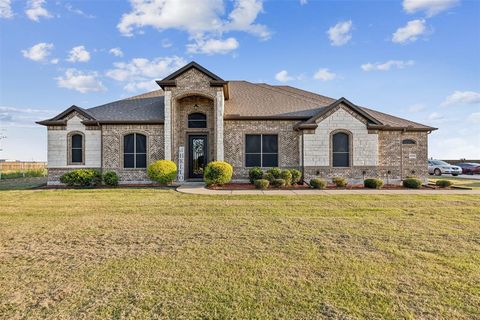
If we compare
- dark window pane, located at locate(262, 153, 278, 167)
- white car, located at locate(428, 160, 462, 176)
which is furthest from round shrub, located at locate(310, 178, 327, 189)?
white car, located at locate(428, 160, 462, 176)

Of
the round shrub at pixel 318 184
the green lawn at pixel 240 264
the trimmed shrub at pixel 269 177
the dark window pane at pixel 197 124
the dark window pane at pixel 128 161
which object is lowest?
the green lawn at pixel 240 264

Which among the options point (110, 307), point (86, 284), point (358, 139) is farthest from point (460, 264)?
point (358, 139)

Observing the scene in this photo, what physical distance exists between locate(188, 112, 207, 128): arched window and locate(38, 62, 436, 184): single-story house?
6cm

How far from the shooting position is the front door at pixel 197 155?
17.4m

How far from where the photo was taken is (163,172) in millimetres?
14828

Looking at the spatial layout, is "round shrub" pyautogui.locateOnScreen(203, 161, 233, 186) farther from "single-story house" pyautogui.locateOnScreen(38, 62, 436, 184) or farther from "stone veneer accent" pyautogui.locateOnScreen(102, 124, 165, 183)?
"stone veneer accent" pyautogui.locateOnScreen(102, 124, 165, 183)

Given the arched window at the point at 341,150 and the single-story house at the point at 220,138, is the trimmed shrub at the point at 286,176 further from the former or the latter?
the arched window at the point at 341,150

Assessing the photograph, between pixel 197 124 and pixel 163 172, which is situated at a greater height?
pixel 197 124

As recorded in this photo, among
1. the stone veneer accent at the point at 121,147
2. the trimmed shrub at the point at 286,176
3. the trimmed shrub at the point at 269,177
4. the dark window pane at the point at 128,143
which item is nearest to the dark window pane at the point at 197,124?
the stone veneer accent at the point at 121,147

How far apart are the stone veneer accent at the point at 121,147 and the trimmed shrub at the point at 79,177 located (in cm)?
106

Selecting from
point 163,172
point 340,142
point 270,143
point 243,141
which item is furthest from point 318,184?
point 163,172

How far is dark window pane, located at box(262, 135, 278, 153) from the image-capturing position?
16984mm

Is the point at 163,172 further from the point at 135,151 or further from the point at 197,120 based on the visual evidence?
the point at 197,120

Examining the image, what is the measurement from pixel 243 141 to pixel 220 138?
1487mm
